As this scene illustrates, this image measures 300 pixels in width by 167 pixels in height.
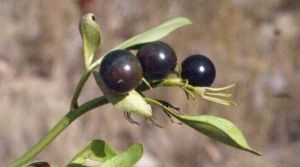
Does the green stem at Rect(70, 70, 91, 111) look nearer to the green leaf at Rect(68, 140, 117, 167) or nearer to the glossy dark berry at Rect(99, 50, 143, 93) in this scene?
the glossy dark berry at Rect(99, 50, 143, 93)

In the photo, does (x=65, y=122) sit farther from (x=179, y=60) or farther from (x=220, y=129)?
(x=179, y=60)

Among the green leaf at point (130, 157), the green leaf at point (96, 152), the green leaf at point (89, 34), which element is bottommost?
the green leaf at point (96, 152)

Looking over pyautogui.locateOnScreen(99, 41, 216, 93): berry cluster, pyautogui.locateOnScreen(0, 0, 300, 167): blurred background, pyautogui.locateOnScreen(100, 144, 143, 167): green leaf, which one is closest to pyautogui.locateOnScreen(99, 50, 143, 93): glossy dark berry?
pyautogui.locateOnScreen(99, 41, 216, 93): berry cluster

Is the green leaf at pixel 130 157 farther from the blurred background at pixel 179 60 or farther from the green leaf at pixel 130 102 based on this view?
the blurred background at pixel 179 60

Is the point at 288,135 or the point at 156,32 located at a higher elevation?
the point at 156,32

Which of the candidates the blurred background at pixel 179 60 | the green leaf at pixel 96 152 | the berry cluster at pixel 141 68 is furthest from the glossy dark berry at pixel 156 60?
the blurred background at pixel 179 60

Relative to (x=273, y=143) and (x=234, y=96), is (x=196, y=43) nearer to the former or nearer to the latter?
(x=234, y=96)

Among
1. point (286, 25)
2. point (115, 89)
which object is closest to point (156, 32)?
point (115, 89)
